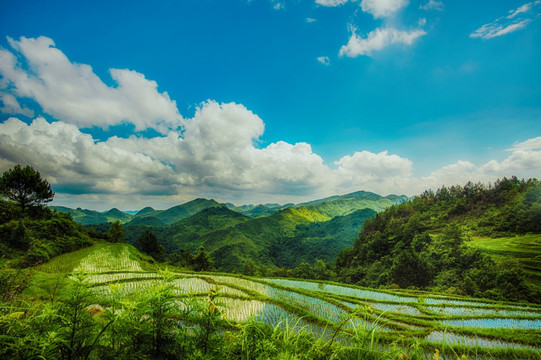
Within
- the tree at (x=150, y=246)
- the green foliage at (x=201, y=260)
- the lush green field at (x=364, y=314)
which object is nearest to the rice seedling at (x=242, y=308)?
the lush green field at (x=364, y=314)

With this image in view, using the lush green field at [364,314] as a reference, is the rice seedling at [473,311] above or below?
below

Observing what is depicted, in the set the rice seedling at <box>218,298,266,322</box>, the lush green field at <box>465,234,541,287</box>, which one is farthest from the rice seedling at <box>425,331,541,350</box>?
the lush green field at <box>465,234,541,287</box>

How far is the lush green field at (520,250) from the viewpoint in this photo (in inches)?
1062

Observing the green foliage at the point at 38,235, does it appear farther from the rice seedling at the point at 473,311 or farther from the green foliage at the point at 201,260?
the rice seedling at the point at 473,311

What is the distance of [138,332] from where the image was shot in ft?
6.51

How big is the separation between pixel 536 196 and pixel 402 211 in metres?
32.2

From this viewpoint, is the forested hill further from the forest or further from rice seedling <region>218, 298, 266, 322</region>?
rice seedling <region>218, 298, 266, 322</region>

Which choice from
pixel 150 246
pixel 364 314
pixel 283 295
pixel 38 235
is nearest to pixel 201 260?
pixel 150 246

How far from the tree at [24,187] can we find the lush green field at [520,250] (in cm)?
6306

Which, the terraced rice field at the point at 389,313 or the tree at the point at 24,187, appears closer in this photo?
the terraced rice field at the point at 389,313

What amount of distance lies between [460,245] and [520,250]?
7.39 metres

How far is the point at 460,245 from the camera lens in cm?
3781

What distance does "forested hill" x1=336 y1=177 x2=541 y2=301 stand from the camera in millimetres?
27344

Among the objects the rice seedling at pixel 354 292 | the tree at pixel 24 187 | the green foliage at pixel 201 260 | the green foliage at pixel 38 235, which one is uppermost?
the tree at pixel 24 187
